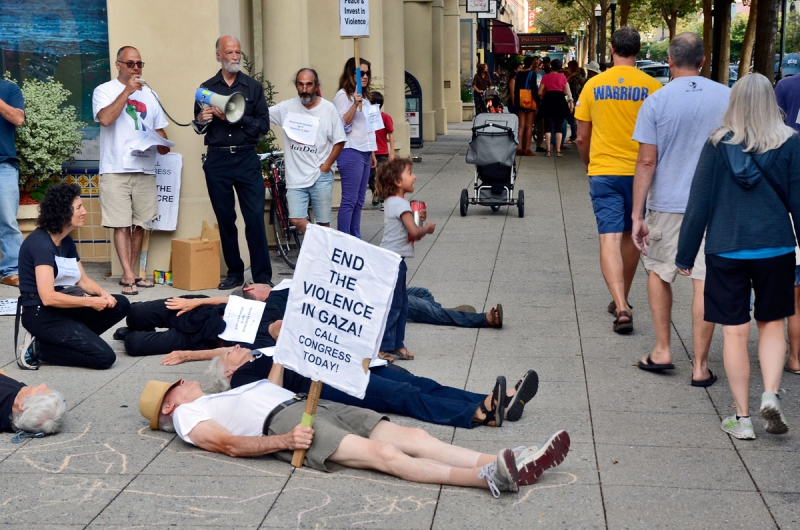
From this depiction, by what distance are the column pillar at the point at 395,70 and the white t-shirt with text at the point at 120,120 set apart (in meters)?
11.4

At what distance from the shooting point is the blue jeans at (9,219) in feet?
30.2

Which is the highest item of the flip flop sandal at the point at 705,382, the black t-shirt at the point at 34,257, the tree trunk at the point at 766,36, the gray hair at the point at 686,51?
the tree trunk at the point at 766,36

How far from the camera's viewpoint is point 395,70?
67.9ft

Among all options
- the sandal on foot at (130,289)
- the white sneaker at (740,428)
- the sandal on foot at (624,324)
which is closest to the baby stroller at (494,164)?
the sandal on foot at (130,289)

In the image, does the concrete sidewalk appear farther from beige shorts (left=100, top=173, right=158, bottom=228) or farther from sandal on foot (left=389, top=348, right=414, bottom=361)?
beige shorts (left=100, top=173, right=158, bottom=228)

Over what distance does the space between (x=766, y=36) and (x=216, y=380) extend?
17270mm

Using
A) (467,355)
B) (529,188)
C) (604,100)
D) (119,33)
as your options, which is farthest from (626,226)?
(529,188)

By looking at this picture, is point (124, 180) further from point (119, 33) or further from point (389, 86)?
point (389, 86)

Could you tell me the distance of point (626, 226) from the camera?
25.7 feet

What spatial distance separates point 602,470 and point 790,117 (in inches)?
141

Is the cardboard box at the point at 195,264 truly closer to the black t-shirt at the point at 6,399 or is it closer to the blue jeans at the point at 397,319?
the blue jeans at the point at 397,319

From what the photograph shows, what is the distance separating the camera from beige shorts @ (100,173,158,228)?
9.31m

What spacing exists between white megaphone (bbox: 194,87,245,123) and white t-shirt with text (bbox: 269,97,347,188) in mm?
726

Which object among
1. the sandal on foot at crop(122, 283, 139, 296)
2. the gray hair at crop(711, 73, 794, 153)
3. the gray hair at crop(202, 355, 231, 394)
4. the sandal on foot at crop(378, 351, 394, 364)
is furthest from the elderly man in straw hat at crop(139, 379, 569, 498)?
the sandal on foot at crop(122, 283, 139, 296)
